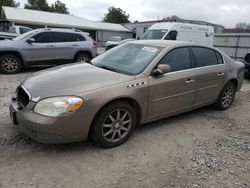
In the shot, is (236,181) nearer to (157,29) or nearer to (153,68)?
(153,68)

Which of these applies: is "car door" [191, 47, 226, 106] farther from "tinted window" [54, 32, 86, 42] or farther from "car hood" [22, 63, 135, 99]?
"tinted window" [54, 32, 86, 42]

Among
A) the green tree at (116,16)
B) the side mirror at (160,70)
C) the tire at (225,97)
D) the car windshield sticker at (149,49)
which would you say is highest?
the green tree at (116,16)

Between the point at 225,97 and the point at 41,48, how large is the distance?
6.49m

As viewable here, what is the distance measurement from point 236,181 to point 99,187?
162 cm

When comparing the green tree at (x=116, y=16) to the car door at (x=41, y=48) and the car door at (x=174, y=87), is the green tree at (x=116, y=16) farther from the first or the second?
the car door at (x=174, y=87)

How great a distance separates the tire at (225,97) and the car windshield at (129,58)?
6.66ft

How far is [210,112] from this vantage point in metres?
4.85

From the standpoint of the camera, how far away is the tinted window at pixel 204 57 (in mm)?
4199

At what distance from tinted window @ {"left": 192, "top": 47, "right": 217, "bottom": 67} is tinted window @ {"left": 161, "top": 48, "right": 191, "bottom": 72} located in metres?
0.24

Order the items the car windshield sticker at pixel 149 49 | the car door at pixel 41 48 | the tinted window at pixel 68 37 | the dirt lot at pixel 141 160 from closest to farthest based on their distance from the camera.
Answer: the dirt lot at pixel 141 160 < the car windshield sticker at pixel 149 49 < the car door at pixel 41 48 < the tinted window at pixel 68 37

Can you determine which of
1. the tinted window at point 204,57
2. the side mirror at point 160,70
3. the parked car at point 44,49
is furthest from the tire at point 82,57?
the side mirror at point 160,70

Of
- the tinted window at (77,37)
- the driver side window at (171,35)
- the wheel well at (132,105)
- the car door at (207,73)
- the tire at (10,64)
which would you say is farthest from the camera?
the driver side window at (171,35)

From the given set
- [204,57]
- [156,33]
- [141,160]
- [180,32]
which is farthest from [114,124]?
[180,32]

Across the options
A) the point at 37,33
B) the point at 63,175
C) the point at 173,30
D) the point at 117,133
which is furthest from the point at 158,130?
the point at 173,30
